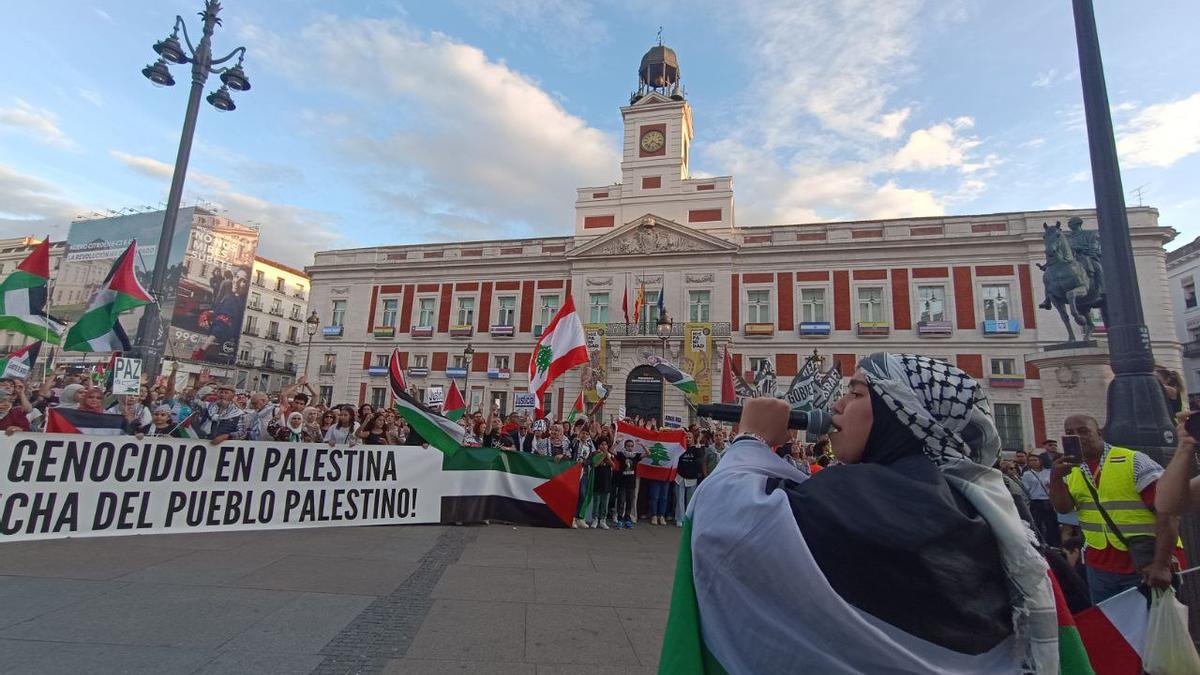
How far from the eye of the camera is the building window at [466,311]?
38.5m

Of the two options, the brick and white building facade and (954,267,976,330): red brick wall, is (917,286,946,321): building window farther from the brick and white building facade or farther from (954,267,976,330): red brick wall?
(954,267,976,330): red brick wall

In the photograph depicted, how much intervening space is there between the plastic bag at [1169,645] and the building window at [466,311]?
37.6 meters

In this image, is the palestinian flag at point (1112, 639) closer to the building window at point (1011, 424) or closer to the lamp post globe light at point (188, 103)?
the lamp post globe light at point (188, 103)

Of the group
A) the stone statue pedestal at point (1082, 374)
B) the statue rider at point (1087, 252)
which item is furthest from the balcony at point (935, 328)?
the stone statue pedestal at point (1082, 374)

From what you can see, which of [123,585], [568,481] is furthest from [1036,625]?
[568,481]

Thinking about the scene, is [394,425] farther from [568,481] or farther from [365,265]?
[365,265]

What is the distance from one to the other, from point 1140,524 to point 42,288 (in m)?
13.0

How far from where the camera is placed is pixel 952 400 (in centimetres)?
142

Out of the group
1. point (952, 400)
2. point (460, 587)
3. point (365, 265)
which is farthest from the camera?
point (365, 265)

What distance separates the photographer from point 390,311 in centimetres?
3994

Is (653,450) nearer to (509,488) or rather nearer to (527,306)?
(509,488)

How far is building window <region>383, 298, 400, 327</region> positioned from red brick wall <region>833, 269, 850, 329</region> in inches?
1115

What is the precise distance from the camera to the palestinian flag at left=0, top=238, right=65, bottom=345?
8398mm

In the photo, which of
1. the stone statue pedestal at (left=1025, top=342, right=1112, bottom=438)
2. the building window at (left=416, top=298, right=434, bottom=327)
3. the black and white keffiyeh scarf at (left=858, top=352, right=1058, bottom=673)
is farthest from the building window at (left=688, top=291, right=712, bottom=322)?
the black and white keffiyeh scarf at (left=858, top=352, right=1058, bottom=673)
